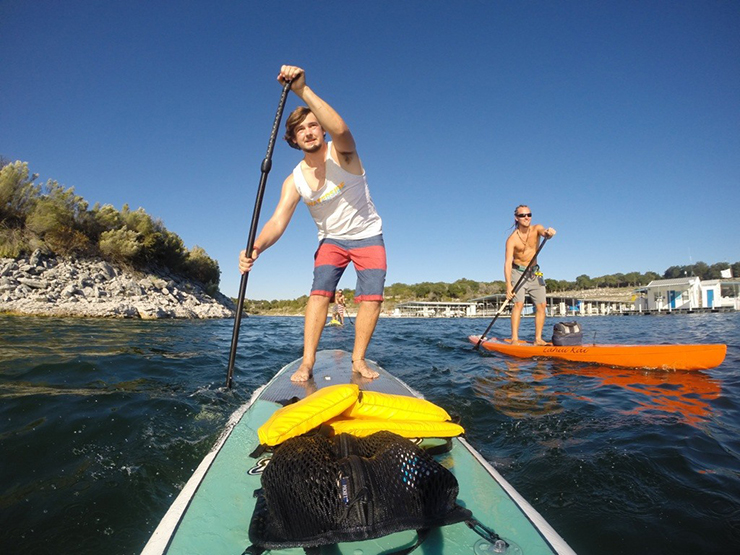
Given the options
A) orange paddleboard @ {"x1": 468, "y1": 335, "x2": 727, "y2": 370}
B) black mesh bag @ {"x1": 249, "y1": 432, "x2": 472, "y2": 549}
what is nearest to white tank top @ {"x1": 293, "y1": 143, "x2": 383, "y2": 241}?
black mesh bag @ {"x1": 249, "y1": 432, "x2": 472, "y2": 549}

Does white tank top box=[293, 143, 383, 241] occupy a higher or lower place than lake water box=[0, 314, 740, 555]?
higher

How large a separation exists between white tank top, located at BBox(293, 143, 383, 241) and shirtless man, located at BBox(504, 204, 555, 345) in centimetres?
508

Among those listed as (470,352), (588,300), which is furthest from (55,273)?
(588,300)

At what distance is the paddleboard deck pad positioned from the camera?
1291 mm

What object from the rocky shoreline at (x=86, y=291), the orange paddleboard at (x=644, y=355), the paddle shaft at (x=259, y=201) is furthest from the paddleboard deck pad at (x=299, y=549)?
the rocky shoreline at (x=86, y=291)

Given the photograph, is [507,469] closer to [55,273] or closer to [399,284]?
[55,273]

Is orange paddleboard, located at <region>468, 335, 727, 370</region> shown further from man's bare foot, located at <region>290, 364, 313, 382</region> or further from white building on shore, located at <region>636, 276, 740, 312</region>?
white building on shore, located at <region>636, 276, 740, 312</region>

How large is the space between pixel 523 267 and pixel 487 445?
20.0 feet

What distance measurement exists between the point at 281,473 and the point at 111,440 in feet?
7.41

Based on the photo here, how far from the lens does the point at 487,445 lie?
113 inches

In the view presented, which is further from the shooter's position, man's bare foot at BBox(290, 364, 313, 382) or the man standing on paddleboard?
man's bare foot at BBox(290, 364, 313, 382)

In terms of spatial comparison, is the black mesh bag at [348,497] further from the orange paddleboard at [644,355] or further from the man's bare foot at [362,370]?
the orange paddleboard at [644,355]

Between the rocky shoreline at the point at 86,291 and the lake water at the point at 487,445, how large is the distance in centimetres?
1310

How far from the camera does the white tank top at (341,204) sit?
11.4 feet
